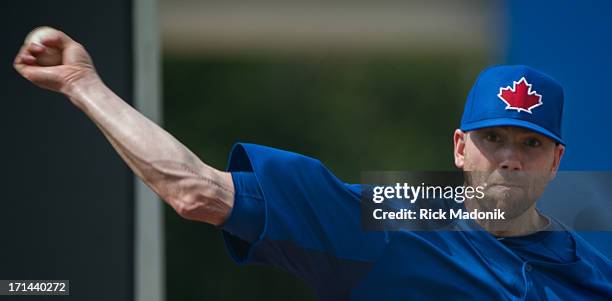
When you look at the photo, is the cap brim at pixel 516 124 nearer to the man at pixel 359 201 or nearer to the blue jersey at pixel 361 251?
the man at pixel 359 201

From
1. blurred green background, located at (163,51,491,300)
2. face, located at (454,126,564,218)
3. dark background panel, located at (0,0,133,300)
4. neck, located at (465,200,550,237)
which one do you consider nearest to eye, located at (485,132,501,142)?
face, located at (454,126,564,218)

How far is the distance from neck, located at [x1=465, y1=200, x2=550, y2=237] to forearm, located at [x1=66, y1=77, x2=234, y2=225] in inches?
27.8

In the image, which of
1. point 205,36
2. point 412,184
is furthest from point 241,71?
point 412,184

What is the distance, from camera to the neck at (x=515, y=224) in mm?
2389

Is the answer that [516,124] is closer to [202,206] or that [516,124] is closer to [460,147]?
[460,147]

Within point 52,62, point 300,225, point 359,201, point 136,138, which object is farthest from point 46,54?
point 359,201

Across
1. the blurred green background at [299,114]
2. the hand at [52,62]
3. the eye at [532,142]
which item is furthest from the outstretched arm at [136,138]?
the blurred green background at [299,114]

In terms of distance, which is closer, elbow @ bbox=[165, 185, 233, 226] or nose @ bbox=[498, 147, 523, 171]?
elbow @ bbox=[165, 185, 233, 226]

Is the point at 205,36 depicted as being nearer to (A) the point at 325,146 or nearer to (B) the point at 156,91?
(B) the point at 156,91

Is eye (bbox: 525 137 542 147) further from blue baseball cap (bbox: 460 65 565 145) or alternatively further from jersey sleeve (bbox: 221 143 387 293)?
jersey sleeve (bbox: 221 143 387 293)

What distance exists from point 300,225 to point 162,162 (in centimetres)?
37

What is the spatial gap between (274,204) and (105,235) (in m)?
1.03

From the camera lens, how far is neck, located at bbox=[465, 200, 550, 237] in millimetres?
2389

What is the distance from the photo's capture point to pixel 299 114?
3.11 meters
